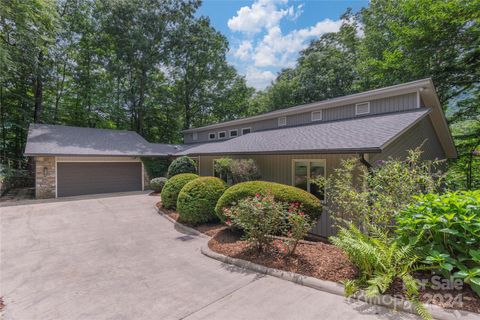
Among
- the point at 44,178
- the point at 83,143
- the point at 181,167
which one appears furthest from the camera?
the point at 83,143

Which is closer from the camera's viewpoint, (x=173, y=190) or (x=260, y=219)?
(x=260, y=219)

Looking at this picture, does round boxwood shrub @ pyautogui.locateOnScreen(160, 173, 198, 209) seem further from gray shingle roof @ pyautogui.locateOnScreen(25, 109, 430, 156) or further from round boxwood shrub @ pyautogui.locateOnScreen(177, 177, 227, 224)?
gray shingle roof @ pyautogui.locateOnScreen(25, 109, 430, 156)

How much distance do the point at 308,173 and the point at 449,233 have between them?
4377 millimetres

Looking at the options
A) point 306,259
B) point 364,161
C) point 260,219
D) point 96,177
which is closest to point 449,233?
point 306,259

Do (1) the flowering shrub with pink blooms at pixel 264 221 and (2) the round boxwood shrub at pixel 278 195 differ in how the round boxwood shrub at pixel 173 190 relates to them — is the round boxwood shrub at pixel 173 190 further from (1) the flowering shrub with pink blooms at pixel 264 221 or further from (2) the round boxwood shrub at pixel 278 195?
(1) the flowering shrub with pink blooms at pixel 264 221

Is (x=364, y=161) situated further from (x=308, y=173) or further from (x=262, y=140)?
(x=262, y=140)

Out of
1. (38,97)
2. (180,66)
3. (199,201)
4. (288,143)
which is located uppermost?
(180,66)

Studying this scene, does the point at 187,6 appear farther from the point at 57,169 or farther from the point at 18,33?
the point at 57,169

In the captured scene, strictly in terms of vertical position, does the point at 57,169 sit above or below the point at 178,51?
below

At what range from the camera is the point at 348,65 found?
2025 centimetres

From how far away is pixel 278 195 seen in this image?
586 centimetres

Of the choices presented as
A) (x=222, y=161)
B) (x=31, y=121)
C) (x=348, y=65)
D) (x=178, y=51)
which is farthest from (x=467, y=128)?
(x=31, y=121)

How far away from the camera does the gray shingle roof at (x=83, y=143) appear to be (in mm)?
12867

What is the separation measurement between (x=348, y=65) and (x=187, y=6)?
55.1 feet
